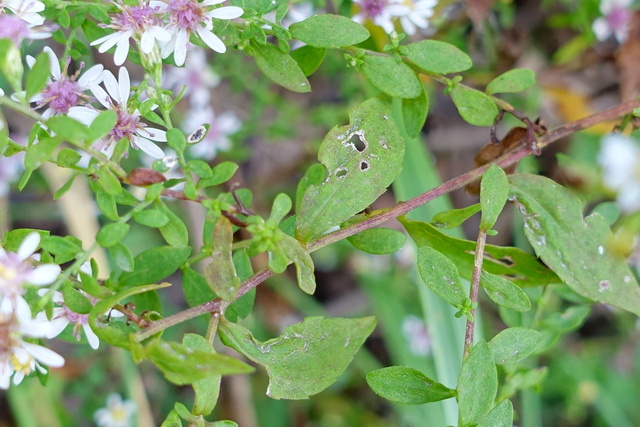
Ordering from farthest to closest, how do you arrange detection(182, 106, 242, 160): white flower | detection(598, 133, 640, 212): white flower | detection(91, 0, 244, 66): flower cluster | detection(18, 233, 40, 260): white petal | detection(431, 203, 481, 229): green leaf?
detection(182, 106, 242, 160): white flower
detection(598, 133, 640, 212): white flower
detection(431, 203, 481, 229): green leaf
detection(91, 0, 244, 66): flower cluster
detection(18, 233, 40, 260): white petal

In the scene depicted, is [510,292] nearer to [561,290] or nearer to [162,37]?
[561,290]

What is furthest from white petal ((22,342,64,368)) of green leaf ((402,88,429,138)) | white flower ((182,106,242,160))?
white flower ((182,106,242,160))

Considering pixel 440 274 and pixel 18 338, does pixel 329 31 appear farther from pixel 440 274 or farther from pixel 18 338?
Answer: pixel 18 338

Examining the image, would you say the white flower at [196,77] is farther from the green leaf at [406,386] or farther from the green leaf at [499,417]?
the green leaf at [499,417]

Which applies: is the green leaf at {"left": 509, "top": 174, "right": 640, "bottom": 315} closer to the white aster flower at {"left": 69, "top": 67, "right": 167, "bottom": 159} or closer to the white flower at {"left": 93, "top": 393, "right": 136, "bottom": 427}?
the white aster flower at {"left": 69, "top": 67, "right": 167, "bottom": 159}

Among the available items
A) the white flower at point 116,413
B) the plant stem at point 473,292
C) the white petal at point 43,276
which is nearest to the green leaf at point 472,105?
the plant stem at point 473,292

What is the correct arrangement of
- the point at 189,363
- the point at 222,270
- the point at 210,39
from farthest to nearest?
the point at 210,39 < the point at 222,270 < the point at 189,363

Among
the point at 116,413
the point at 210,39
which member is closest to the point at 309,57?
the point at 210,39
